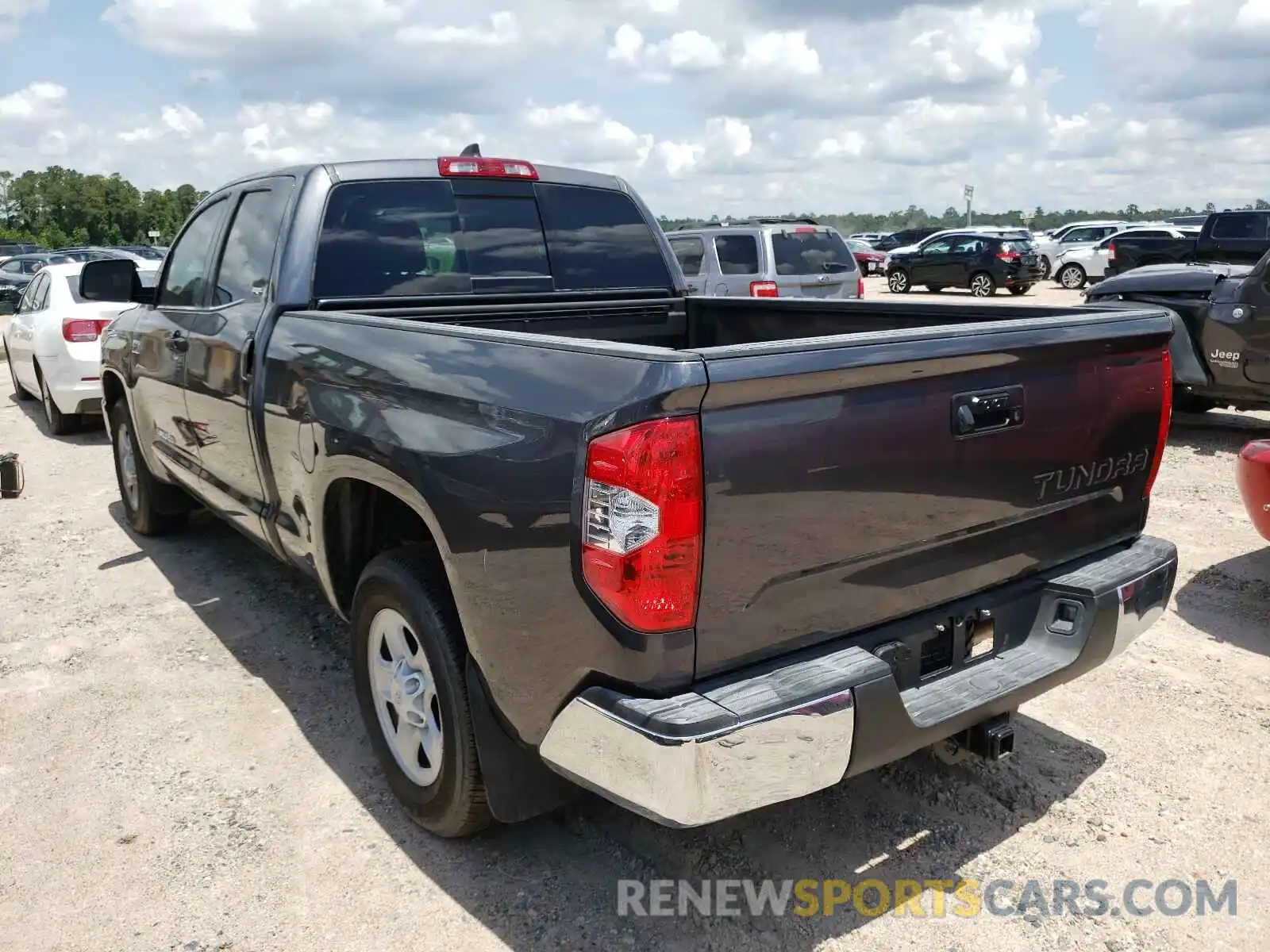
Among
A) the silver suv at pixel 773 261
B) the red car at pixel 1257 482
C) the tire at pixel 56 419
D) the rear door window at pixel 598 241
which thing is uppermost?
the rear door window at pixel 598 241

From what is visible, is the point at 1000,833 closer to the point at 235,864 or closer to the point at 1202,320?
the point at 235,864

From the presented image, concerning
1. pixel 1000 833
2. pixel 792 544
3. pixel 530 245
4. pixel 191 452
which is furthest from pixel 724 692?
pixel 191 452

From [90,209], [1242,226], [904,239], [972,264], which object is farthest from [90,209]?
[1242,226]

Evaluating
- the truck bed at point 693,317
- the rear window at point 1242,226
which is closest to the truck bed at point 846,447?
the truck bed at point 693,317

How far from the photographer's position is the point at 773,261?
42.2ft

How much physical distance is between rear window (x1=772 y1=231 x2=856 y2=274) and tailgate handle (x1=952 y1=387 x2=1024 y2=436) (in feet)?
34.1

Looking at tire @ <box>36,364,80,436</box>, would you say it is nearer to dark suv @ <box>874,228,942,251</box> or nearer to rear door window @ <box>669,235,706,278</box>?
rear door window @ <box>669,235,706,278</box>

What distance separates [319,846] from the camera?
3178 millimetres

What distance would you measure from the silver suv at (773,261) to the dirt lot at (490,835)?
28.3ft

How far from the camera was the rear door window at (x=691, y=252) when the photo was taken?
13.3 m

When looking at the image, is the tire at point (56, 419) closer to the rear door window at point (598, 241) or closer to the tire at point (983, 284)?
the rear door window at point (598, 241)

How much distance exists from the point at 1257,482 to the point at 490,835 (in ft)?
12.1

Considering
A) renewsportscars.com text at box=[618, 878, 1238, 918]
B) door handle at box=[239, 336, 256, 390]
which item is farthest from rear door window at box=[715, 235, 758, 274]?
renewsportscars.com text at box=[618, 878, 1238, 918]

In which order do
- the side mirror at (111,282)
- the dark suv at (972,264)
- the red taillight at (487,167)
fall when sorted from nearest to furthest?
the red taillight at (487,167)
the side mirror at (111,282)
the dark suv at (972,264)
